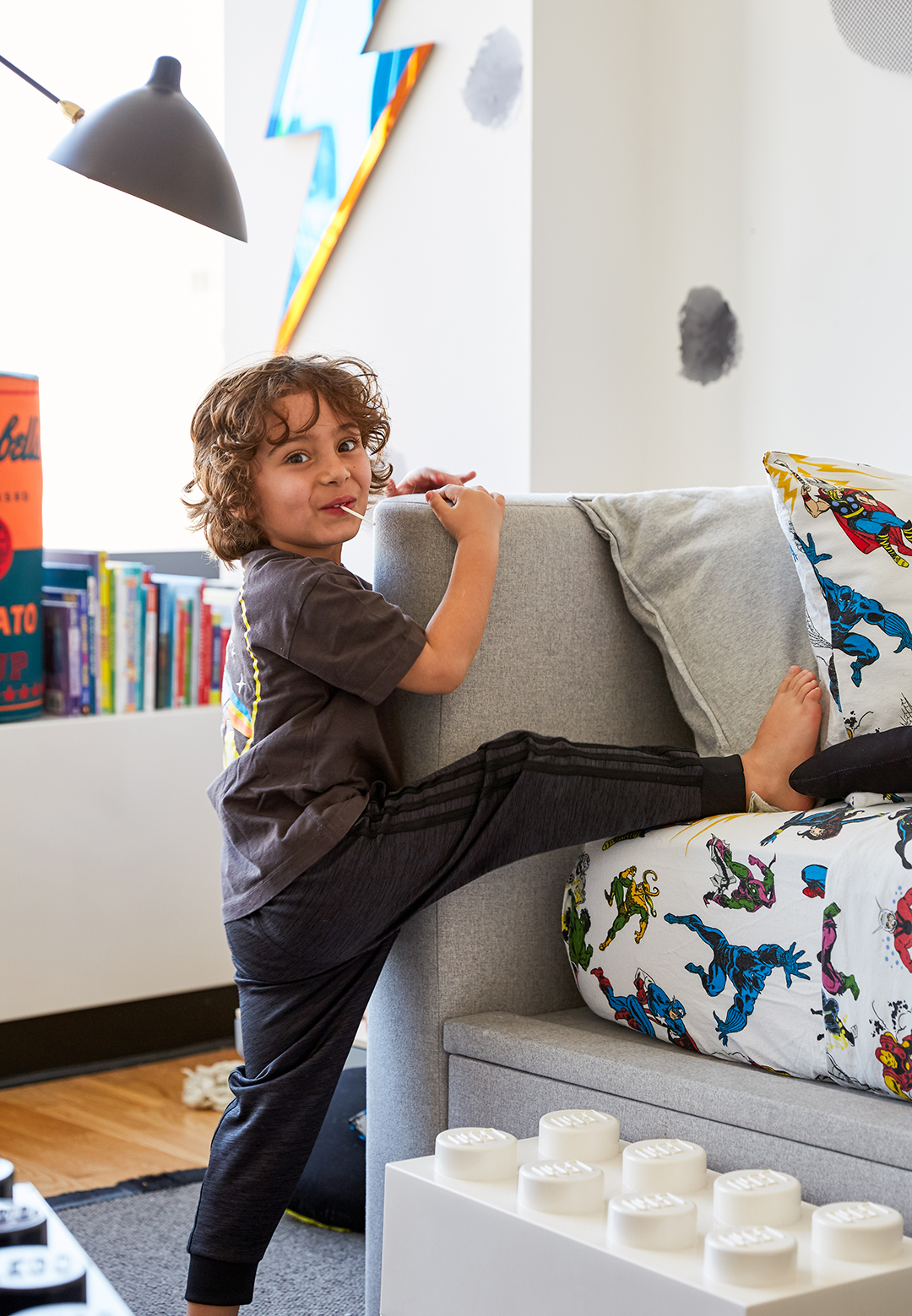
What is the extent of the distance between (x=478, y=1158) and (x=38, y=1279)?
14.6 inches

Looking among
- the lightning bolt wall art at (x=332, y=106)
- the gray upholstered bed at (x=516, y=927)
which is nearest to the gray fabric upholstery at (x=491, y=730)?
the gray upholstered bed at (x=516, y=927)

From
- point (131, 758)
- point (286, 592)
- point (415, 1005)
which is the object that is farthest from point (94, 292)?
point (415, 1005)

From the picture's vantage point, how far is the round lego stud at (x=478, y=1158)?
0.95m

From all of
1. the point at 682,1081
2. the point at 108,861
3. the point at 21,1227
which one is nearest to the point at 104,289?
the point at 108,861

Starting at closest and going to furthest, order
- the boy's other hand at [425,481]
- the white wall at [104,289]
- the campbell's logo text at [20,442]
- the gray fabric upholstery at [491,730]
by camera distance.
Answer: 1. the gray fabric upholstery at [491,730]
2. the boy's other hand at [425,481]
3. the campbell's logo text at [20,442]
4. the white wall at [104,289]

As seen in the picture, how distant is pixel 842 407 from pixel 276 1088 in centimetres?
133

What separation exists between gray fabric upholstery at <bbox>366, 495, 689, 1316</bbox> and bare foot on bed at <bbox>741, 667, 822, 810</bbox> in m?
0.18

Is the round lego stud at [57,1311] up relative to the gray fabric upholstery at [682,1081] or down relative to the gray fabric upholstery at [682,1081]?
up

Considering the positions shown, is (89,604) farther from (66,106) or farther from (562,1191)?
(562,1191)

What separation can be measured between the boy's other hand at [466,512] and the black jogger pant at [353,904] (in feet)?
0.65

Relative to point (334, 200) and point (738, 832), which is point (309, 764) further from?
point (334, 200)

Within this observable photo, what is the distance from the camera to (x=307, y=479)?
4.25 feet

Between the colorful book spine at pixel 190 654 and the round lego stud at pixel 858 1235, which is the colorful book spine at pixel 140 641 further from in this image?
the round lego stud at pixel 858 1235

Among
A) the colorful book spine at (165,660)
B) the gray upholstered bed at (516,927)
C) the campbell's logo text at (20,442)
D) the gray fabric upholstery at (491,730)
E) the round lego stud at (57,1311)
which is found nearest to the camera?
the round lego stud at (57,1311)
